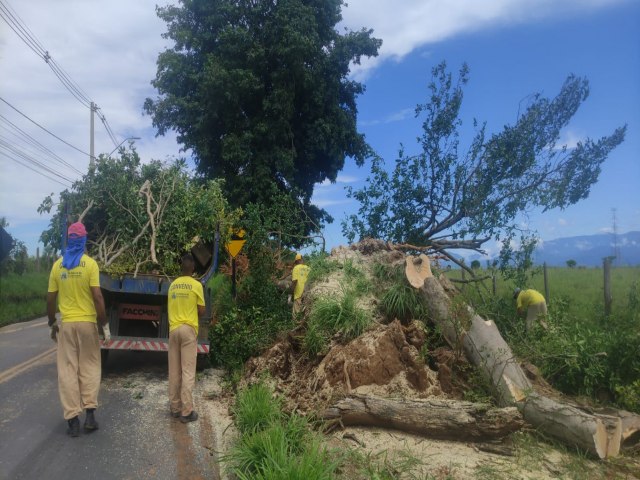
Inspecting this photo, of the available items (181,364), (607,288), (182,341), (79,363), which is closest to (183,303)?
(182,341)

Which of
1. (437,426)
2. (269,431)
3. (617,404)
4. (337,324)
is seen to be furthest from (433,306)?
(269,431)

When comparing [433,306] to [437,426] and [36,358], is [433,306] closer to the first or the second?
[437,426]

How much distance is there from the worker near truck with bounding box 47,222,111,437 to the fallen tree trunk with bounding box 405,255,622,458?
161 inches

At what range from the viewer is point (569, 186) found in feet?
33.4

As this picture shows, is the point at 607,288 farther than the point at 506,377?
Yes

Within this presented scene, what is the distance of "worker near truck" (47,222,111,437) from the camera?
5.80 metres

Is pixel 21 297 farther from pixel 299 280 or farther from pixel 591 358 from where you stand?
pixel 591 358

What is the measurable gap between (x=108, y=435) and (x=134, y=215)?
3975mm

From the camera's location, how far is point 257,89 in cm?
1834

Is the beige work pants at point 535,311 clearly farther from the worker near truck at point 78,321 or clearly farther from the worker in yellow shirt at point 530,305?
the worker near truck at point 78,321

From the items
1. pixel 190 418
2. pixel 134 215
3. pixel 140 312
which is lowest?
pixel 190 418

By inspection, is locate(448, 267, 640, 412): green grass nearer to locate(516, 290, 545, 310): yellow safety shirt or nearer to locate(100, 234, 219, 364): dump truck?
locate(516, 290, 545, 310): yellow safety shirt

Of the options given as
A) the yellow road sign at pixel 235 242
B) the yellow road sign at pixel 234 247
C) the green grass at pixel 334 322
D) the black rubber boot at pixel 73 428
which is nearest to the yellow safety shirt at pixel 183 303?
the black rubber boot at pixel 73 428

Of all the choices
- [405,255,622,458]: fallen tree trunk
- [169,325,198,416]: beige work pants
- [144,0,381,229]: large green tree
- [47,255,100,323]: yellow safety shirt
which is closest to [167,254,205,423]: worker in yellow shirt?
[169,325,198,416]: beige work pants
